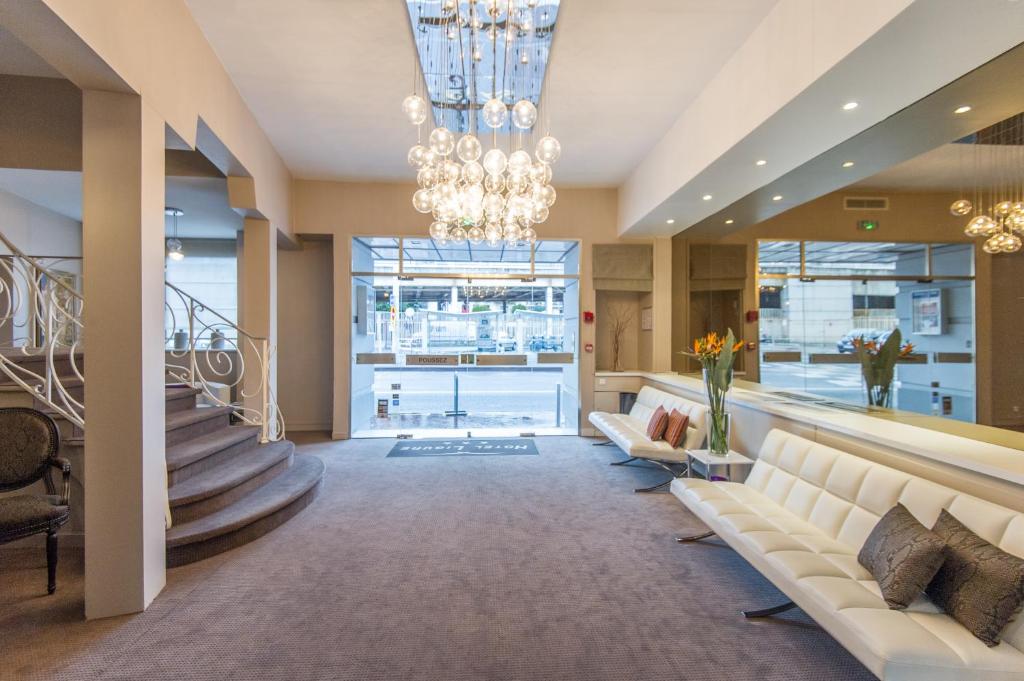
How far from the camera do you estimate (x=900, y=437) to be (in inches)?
105

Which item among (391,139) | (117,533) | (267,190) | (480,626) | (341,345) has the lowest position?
(480,626)

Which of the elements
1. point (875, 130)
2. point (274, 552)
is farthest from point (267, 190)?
point (875, 130)

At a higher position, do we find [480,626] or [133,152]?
[133,152]

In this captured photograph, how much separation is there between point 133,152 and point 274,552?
2630 millimetres

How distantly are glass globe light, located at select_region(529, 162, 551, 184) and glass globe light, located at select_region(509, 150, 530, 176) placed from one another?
0.15 feet

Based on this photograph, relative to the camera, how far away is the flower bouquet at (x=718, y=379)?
375cm

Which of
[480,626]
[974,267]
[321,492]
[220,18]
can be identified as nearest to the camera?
[480,626]

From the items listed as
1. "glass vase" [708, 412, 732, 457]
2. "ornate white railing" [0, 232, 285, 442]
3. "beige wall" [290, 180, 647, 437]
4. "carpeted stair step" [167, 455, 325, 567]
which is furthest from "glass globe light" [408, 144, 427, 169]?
"glass vase" [708, 412, 732, 457]

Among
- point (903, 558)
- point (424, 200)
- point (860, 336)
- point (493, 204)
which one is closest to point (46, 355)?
point (424, 200)

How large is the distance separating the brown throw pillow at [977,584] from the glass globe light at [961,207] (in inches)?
87.0

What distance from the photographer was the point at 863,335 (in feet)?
13.1

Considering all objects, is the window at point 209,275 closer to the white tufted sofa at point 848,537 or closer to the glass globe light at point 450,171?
the glass globe light at point 450,171

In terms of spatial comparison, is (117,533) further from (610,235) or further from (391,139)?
(610,235)

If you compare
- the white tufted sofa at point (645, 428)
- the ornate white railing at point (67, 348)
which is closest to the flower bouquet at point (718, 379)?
the white tufted sofa at point (645, 428)
